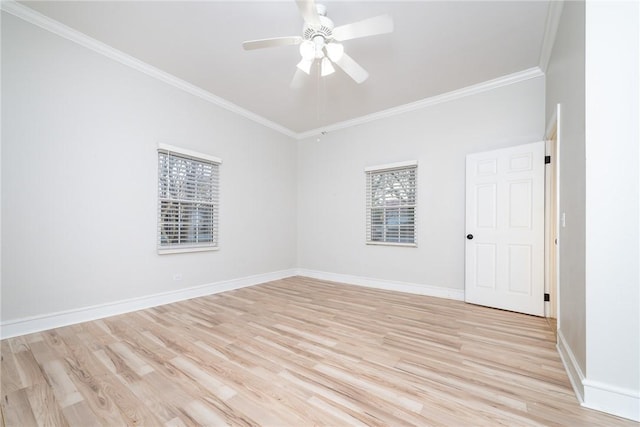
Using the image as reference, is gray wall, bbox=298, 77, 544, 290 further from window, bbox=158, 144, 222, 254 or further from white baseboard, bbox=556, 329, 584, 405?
window, bbox=158, 144, 222, 254

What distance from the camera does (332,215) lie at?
5078 mm

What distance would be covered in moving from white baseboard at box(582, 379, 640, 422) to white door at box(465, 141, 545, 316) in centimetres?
180

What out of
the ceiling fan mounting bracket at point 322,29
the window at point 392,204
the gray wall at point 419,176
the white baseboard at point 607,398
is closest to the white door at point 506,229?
the gray wall at point 419,176

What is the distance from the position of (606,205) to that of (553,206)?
1837 millimetres

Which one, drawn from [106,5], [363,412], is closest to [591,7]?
[363,412]

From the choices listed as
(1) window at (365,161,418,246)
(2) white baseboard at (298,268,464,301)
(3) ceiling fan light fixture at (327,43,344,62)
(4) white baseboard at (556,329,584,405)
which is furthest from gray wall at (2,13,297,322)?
(4) white baseboard at (556,329,584,405)

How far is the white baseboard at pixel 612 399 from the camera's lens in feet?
4.57

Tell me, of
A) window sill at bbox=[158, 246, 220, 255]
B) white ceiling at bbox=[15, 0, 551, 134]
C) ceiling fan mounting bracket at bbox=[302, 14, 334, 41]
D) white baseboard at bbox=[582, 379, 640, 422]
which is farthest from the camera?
window sill at bbox=[158, 246, 220, 255]

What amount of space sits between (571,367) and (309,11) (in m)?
3.19

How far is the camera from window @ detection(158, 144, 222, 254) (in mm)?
3467

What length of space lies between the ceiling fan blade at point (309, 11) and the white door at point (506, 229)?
2738 mm

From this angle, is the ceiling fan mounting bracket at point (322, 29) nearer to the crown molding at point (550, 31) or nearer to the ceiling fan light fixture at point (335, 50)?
the ceiling fan light fixture at point (335, 50)

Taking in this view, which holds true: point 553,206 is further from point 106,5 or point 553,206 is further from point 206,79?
point 106,5

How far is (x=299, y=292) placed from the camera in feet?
13.4
